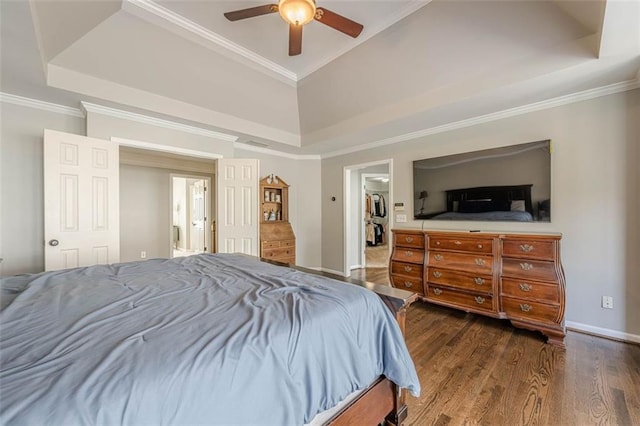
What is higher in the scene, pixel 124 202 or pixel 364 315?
pixel 124 202

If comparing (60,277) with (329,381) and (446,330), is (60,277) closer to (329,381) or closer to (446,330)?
(329,381)

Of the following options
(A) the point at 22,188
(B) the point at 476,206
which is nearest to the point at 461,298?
(B) the point at 476,206

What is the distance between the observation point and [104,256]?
299 centimetres

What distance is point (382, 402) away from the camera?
139 cm

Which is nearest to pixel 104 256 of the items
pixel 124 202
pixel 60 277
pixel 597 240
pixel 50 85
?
pixel 60 277

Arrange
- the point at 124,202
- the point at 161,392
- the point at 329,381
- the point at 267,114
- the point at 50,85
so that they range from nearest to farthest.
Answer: the point at 161,392, the point at 329,381, the point at 50,85, the point at 267,114, the point at 124,202

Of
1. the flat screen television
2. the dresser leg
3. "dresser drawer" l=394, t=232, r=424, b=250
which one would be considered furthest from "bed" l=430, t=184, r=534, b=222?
the dresser leg

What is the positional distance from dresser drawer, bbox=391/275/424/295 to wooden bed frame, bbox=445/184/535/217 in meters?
1.09

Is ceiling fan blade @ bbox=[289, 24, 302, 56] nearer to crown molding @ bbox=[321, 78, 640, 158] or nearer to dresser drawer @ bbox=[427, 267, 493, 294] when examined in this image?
crown molding @ bbox=[321, 78, 640, 158]

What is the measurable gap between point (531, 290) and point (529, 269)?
7.9 inches

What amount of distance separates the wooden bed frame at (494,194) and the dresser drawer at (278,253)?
2804 mm

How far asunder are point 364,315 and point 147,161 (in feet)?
17.6

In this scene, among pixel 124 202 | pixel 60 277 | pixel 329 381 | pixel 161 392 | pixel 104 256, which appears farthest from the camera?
pixel 124 202

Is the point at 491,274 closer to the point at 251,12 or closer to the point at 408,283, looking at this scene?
the point at 408,283
